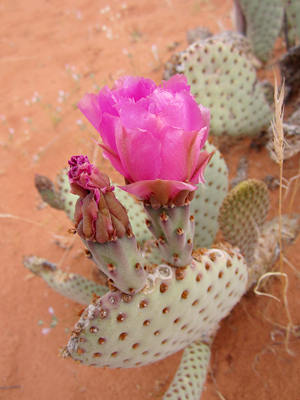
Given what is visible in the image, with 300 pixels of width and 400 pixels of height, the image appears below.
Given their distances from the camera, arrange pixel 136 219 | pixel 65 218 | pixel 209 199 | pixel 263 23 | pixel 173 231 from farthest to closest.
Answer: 1. pixel 263 23
2. pixel 65 218
3. pixel 136 219
4. pixel 209 199
5. pixel 173 231

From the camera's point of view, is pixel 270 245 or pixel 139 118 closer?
pixel 139 118

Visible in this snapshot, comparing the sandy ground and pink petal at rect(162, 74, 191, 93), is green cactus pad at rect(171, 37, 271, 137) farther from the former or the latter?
pink petal at rect(162, 74, 191, 93)

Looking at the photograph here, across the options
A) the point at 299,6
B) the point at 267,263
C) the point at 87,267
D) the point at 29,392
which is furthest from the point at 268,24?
the point at 29,392

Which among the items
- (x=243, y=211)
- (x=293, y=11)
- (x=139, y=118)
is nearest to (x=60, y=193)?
(x=243, y=211)

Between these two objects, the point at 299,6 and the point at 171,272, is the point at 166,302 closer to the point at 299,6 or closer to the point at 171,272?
the point at 171,272

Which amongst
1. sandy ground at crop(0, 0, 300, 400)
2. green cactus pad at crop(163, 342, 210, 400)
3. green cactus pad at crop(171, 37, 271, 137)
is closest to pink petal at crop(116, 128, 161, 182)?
green cactus pad at crop(163, 342, 210, 400)

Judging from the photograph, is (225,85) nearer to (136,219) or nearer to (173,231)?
(136,219)

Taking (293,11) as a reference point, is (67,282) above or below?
below
